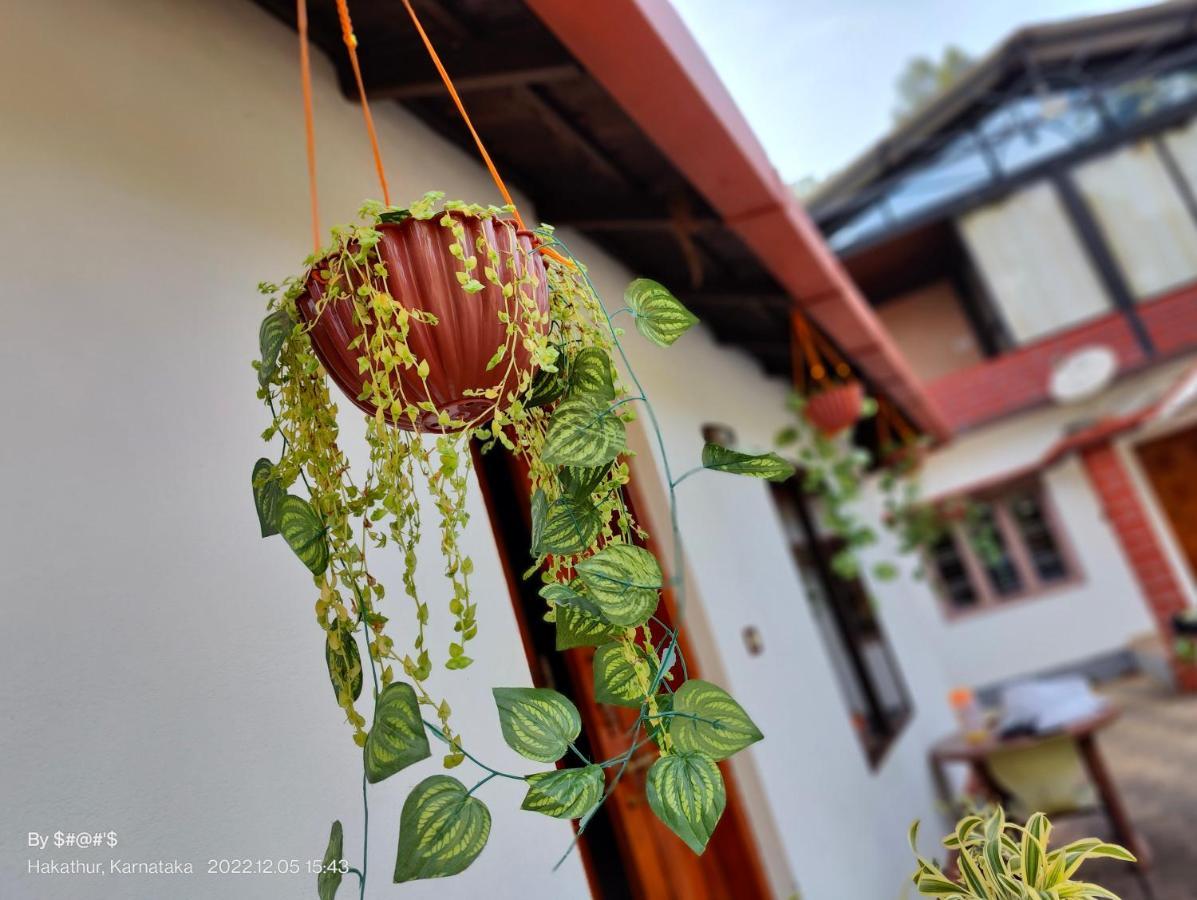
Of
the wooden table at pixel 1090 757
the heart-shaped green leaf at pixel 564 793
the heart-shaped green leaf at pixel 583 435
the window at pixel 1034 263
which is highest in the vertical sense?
the window at pixel 1034 263

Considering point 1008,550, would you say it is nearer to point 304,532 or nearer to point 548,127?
point 548,127

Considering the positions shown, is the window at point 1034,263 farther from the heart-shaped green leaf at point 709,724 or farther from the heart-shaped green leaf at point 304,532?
the heart-shaped green leaf at point 304,532

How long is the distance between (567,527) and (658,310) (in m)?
0.25

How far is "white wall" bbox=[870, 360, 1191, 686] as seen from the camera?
9.41 metres

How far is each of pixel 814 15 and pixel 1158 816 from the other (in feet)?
15.1

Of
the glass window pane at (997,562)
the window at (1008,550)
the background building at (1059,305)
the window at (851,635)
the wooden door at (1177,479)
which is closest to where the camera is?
the window at (851,635)

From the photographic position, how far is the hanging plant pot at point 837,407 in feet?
12.8

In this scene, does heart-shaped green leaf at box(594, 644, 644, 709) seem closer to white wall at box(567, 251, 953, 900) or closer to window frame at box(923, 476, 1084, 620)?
white wall at box(567, 251, 953, 900)

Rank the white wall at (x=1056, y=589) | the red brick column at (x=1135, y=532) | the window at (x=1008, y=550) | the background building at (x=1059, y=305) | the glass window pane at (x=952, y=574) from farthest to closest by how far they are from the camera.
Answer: the glass window pane at (x=952, y=574), the window at (x=1008, y=550), the white wall at (x=1056, y=589), the background building at (x=1059, y=305), the red brick column at (x=1135, y=532)

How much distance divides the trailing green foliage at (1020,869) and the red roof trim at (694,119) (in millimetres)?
1383

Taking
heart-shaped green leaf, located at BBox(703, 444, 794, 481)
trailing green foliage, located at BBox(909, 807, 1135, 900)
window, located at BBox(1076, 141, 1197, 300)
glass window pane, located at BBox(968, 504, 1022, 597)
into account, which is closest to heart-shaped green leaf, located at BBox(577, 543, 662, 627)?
heart-shaped green leaf, located at BBox(703, 444, 794, 481)

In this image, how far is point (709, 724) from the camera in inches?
30.5

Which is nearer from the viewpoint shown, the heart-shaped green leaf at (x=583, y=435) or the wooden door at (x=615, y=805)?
the heart-shaped green leaf at (x=583, y=435)

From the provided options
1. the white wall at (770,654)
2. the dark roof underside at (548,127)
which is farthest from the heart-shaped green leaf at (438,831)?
the white wall at (770,654)
